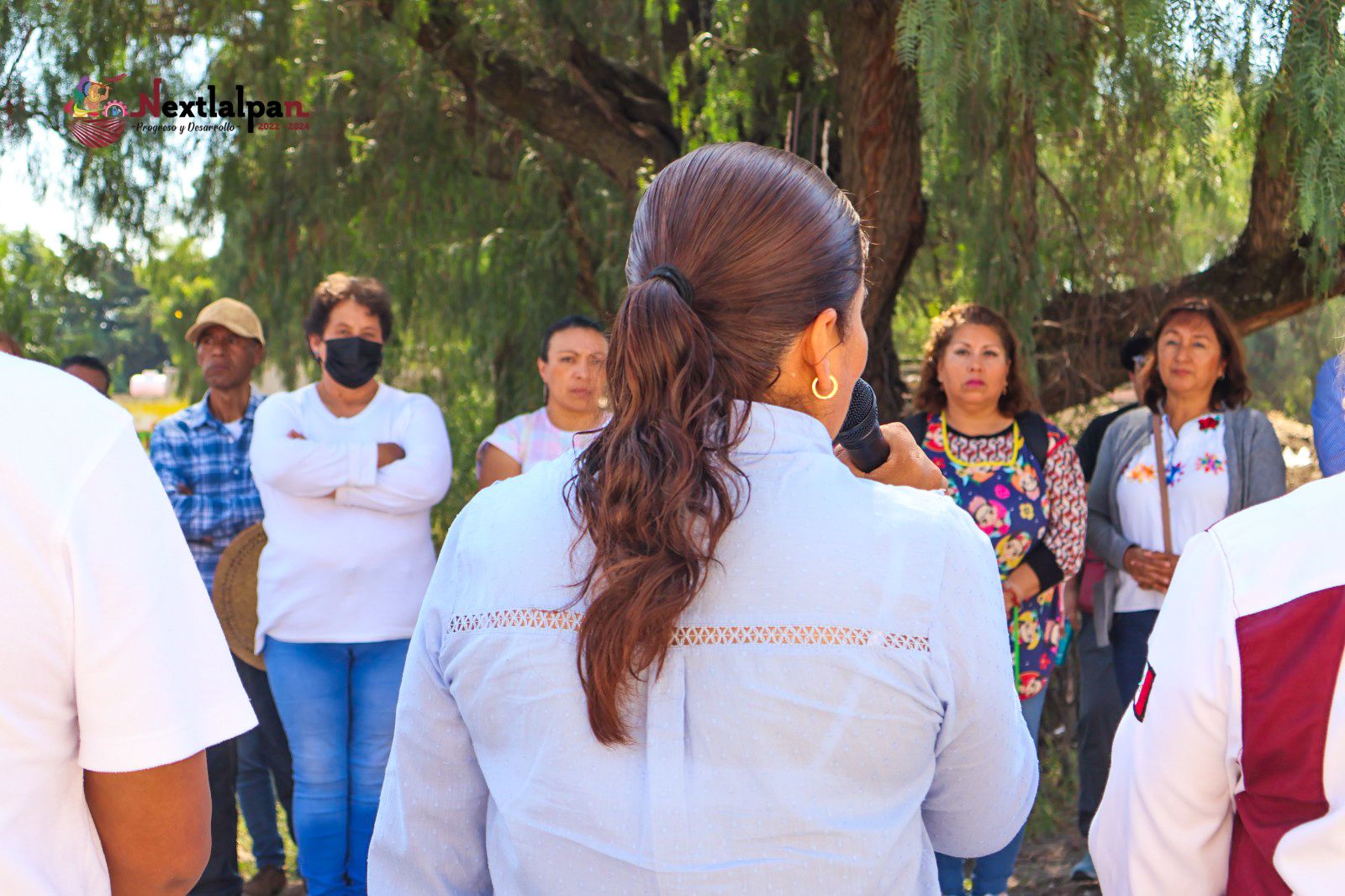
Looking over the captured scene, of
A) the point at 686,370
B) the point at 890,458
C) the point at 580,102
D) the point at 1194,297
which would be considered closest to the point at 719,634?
the point at 686,370

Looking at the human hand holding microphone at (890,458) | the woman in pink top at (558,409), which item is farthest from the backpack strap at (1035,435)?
the human hand holding microphone at (890,458)

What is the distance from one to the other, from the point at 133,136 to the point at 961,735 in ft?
18.7

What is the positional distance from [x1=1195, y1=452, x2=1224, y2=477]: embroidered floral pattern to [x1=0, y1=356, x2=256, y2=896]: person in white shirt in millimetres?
3287

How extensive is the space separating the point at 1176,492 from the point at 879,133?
5.59 feet

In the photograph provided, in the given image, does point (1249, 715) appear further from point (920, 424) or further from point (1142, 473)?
point (1142, 473)

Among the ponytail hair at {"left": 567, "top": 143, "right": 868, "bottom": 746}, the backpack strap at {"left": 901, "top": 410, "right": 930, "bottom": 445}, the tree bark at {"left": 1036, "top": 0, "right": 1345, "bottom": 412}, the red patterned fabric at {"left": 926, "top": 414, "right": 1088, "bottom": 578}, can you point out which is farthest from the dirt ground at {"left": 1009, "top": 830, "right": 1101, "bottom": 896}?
the ponytail hair at {"left": 567, "top": 143, "right": 868, "bottom": 746}

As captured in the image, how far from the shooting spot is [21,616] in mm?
1208

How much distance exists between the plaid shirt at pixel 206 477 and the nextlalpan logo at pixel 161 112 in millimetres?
2254

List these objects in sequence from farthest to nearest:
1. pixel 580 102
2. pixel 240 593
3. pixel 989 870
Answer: pixel 580 102
pixel 240 593
pixel 989 870

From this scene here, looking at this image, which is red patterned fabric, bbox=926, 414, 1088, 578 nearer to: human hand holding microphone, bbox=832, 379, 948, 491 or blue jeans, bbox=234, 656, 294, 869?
human hand holding microphone, bbox=832, 379, 948, 491

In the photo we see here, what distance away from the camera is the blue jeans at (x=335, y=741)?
3.64 meters

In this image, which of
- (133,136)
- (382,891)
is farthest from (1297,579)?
(133,136)

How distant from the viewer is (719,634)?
1213 mm

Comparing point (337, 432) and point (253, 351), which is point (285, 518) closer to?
point (337, 432)
